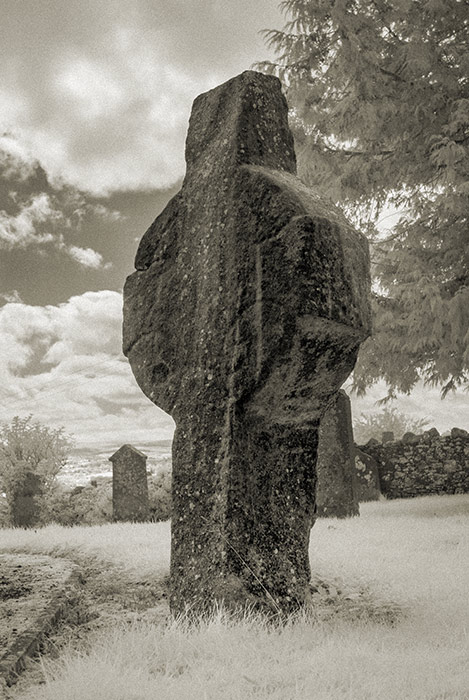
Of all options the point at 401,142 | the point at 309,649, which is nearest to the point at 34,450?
the point at 401,142

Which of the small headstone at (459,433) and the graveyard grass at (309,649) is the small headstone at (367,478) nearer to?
the small headstone at (459,433)

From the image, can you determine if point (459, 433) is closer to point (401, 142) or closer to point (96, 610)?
point (401, 142)

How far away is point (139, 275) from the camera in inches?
183

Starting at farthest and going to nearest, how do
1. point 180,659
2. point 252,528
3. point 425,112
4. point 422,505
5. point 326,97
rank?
point 422,505
point 326,97
point 425,112
point 252,528
point 180,659

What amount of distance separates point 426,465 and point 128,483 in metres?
7.41

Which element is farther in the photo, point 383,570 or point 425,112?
point 425,112

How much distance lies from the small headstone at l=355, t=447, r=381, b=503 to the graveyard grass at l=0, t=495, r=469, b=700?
32.2 ft

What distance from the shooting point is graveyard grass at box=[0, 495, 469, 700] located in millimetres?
2316

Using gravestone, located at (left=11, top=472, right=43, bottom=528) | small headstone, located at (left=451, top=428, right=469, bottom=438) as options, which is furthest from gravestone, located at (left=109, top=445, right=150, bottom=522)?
small headstone, located at (left=451, top=428, right=469, bottom=438)

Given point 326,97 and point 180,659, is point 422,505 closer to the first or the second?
point 326,97

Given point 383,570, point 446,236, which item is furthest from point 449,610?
point 446,236

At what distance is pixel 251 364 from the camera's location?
3.78m

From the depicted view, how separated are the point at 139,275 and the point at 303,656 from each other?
Result: 2869 mm

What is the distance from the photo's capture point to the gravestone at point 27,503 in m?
13.2
